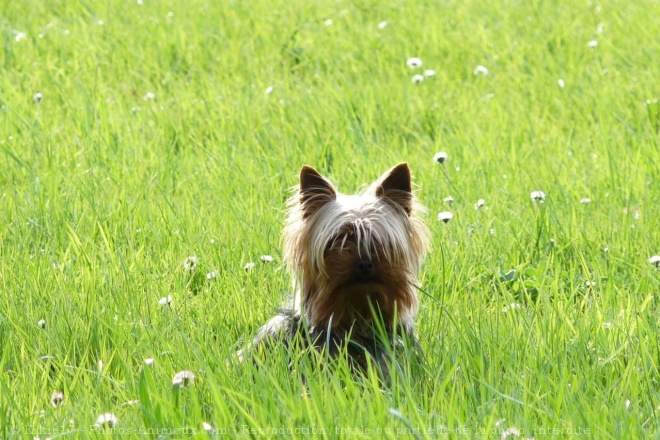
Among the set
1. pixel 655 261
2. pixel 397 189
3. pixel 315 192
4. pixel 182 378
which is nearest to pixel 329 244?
pixel 315 192

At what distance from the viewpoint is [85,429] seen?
11.5 feet

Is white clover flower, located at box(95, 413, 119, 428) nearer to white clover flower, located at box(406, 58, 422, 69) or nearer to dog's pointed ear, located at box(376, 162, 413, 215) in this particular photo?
dog's pointed ear, located at box(376, 162, 413, 215)

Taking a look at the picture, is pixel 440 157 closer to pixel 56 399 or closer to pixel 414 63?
pixel 414 63

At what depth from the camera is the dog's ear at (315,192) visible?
462 centimetres

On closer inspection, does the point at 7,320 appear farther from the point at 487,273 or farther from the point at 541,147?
the point at 541,147

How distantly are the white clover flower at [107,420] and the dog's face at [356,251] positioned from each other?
105 cm

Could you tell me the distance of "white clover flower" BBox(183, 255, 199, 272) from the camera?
17.8 feet

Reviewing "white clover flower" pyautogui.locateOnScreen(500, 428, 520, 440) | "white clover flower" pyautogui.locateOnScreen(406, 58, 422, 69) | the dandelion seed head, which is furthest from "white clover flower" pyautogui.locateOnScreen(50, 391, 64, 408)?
"white clover flower" pyautogui.locateOnScreen(406, 58, 422, 69)

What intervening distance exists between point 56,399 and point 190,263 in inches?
64.9

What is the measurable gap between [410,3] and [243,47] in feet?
7.65

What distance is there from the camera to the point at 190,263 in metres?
5.47

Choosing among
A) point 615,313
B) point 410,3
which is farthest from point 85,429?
point 410,3

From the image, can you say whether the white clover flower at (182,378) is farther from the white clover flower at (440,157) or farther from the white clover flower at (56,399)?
the white clover flower at (440,157)

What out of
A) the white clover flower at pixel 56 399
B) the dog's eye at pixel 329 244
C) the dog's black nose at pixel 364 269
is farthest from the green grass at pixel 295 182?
the dog's eye at pixel 329 244
